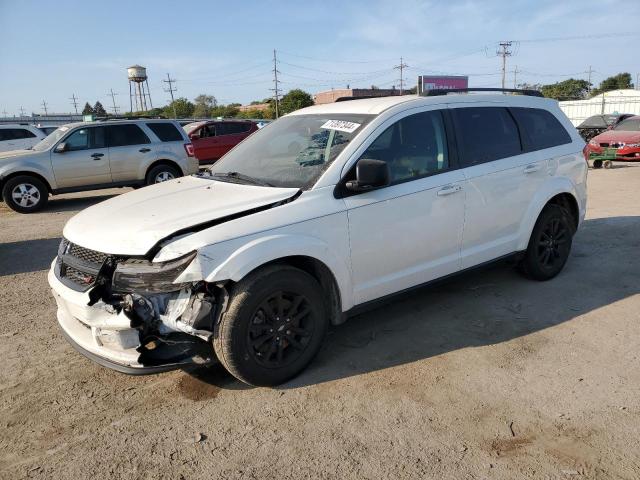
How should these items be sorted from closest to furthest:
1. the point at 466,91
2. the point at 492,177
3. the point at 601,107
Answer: the point at 492,177, the point at 466,91, the point at 601,107

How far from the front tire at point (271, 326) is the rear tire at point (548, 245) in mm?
2570

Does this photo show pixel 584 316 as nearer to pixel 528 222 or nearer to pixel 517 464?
pixel 528 222

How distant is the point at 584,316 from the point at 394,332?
1678 millimetres

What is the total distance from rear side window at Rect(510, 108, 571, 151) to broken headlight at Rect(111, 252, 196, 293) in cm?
350

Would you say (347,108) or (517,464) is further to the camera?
(347,108)

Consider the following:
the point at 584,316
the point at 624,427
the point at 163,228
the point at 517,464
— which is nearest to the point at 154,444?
the point at 163,228

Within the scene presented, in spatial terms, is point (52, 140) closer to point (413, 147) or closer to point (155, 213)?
point (155, 213)

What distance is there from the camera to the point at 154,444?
287cm

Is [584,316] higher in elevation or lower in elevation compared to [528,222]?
lower

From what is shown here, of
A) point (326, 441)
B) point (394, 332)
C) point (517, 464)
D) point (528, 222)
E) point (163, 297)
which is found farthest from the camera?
point (528, 222)

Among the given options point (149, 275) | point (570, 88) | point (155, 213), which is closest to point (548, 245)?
point (155, 213)

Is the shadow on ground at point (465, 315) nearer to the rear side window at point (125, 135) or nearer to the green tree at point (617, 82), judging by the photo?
the rear side window at point (125, 135)

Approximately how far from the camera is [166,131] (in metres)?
11.7

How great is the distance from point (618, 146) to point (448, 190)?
1331 centimetres
